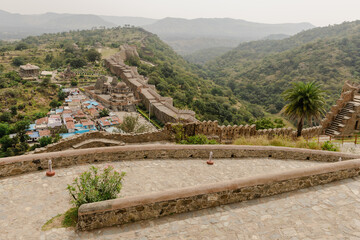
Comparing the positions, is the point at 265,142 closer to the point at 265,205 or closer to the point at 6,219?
the point at 265,205

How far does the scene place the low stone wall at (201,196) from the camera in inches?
196

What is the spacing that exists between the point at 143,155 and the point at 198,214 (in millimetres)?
3558

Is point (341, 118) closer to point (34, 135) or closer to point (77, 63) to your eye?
point (34, 135)

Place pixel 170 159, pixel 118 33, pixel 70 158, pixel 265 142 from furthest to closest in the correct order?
pixel 118 33, pixel 265 142, pixel 170 159, pixel 70 158

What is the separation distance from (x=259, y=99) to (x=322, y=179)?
66764 mm

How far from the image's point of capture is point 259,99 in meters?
70.8

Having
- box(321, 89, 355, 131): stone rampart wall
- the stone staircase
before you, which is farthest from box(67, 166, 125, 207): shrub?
box(321, 89, 355, 131): stone rampart wall

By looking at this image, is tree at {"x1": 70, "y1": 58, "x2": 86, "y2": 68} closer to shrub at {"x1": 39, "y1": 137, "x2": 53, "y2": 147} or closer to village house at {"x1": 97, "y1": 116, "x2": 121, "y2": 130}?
village house at {"x1": 97, "y1": 116, "x2": 121, "y2": 130}

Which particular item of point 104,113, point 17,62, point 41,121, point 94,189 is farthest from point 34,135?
point 17,62

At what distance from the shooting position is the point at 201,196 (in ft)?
18.5

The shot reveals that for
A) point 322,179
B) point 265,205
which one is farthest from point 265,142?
point 265,205

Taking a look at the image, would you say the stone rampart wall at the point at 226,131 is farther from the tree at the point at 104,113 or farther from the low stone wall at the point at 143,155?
the tree at the point at 104,113

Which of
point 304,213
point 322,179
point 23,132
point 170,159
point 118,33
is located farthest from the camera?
point 118,33

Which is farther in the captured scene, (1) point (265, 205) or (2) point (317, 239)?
(1) point (265, 205)
